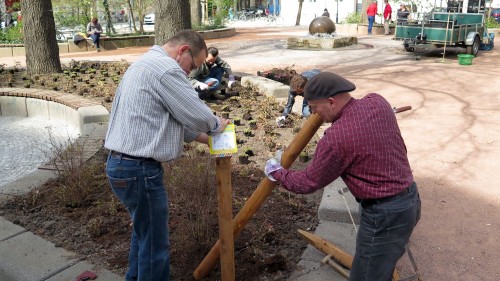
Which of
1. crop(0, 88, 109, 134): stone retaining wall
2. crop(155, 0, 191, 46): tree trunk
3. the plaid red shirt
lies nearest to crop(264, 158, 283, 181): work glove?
the plaid red shirt

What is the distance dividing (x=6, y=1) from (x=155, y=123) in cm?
2233

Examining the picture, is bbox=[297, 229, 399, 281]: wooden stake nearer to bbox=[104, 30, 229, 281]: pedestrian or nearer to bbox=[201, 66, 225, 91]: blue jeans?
bbox=[104, 30, 229, 281]: pedestrian

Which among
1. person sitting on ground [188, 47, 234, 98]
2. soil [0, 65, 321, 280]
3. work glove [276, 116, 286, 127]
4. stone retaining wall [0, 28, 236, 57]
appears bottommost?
soil [0, 65, 321, 280]

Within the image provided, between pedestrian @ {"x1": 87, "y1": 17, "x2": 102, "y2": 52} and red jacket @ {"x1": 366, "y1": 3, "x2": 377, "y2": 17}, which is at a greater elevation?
red jacket @ {"x1": 366, "y1": 3, "x2": 377, "y2": 17}

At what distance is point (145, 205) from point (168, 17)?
6615 mm

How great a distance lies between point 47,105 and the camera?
837 centimetres

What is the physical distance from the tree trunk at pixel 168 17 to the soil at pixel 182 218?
13.3ft

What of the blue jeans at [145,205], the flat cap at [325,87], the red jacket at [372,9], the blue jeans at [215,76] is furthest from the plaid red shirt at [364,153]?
the red jacket at [372,9]

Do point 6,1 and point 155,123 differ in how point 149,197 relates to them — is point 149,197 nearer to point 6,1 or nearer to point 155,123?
point 155,123

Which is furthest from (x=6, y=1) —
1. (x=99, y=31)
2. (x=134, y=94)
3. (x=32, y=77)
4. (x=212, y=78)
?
(x=134, y=94)

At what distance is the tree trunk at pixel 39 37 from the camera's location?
10125 millimetres

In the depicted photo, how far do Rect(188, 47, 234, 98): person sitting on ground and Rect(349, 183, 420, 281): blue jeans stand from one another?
219 inches

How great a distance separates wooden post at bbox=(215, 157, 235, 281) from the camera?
2.71 meters

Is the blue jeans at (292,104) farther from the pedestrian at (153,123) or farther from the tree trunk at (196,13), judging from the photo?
the tree trunk at (196,13)
